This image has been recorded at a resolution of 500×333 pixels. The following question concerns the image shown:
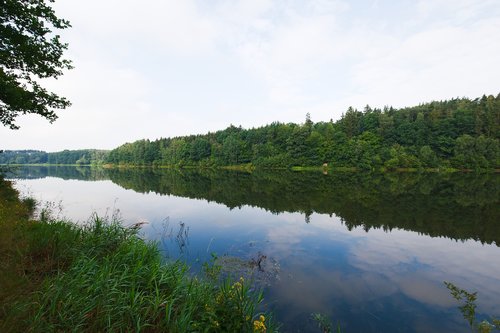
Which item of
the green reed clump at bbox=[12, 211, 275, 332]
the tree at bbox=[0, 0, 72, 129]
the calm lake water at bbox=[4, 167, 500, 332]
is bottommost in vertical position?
the calm lake water at bbox=[4, 167, 500, 332]

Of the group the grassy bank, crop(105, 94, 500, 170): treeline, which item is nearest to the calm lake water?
the grassy bank

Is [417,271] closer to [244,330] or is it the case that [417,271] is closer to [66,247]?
[244,330]

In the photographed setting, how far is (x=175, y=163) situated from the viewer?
127 m

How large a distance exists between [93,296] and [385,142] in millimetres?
102902

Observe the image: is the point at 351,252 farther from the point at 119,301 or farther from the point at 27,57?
the point at 27,57

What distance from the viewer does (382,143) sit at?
92.4 m

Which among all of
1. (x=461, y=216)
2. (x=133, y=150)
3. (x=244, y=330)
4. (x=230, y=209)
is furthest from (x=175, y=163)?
(x=244, y=330)

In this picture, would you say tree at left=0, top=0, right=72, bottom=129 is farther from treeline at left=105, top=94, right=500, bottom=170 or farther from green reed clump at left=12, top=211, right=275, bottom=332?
treeline at left=105, top=94, right=500, bottom=170

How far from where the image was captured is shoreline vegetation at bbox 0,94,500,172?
77938mm

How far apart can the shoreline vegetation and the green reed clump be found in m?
82.6

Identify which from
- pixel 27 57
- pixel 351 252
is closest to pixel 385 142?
pixel 351 252

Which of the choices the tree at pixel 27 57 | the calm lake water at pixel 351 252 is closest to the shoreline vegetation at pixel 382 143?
the calm lake water at pixel 351 252

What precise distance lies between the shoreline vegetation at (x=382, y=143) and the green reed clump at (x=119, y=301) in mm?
82583

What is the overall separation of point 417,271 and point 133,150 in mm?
162252
